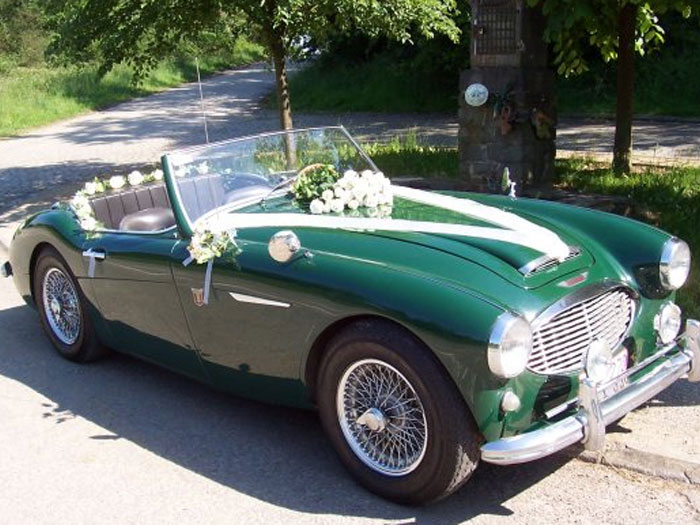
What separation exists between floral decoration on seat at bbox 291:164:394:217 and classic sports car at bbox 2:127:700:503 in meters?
0.01

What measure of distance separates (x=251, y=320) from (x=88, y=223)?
1.69 metres

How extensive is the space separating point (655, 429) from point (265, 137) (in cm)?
267

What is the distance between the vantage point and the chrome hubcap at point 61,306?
16.8 feet

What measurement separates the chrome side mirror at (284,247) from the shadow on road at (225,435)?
101 cm

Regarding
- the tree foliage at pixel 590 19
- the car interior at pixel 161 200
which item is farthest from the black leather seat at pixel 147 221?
the tree foliage at pixel 590 19

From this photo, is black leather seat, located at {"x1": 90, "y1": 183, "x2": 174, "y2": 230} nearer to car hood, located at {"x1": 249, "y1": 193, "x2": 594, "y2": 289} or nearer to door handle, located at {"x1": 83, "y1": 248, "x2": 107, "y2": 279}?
door handle, located at {"x1": 83, "y1": 248, "x2": 107, "y2": 279}

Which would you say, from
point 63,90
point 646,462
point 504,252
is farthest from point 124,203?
point 63,90

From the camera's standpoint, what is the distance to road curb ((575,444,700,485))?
11.5 feet

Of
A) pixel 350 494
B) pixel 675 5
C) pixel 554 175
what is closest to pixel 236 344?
pixel 350 494

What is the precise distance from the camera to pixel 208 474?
377 centimetres

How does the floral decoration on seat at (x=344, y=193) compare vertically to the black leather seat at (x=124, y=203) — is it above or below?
above

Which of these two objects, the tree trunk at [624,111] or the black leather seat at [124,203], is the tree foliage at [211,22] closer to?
the tree trunk at [624,111]

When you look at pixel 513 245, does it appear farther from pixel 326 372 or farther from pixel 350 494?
pixel 350 494

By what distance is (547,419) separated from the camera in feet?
10.3
